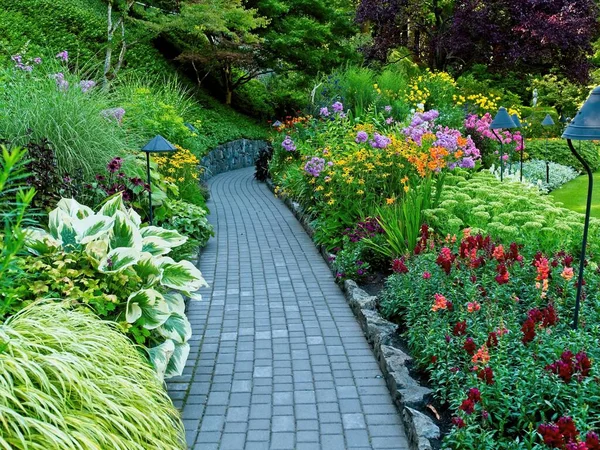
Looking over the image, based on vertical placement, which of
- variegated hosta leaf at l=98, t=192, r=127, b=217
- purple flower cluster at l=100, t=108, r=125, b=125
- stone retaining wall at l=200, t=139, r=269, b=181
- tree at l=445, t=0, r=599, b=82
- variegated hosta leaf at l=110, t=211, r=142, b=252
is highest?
tree at l=445, t=0, r=599, b=82

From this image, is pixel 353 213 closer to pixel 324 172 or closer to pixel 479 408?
pixel 324 172

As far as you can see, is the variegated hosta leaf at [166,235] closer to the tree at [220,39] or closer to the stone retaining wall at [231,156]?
the stone retaining wall at [231,156]

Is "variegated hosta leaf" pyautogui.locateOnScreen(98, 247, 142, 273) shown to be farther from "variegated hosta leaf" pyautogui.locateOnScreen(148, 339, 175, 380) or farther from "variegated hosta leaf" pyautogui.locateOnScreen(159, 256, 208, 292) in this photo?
"variegated hosta leaf" pyautogui.locateOnScreen(148, 339, 175, 380)

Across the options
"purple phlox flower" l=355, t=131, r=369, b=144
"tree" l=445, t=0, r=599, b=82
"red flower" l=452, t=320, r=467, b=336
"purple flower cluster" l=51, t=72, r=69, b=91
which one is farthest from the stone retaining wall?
"red flower" l=452, t=320, r=467, b=336

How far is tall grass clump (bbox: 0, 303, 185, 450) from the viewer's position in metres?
2.21

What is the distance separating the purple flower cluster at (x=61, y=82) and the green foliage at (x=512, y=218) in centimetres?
409

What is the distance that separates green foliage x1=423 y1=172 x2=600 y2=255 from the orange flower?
2.04 m

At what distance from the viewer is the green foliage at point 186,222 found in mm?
6875

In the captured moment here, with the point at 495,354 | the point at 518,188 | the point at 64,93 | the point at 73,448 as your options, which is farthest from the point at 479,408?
the point at 64,93

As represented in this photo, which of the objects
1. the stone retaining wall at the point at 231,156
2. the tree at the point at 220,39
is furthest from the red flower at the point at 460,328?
the tree at the point at 220,39

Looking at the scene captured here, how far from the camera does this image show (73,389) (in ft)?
8.57

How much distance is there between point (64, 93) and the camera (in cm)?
586

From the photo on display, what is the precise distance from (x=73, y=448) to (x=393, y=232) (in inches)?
163

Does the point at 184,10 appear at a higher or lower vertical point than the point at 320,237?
higher
